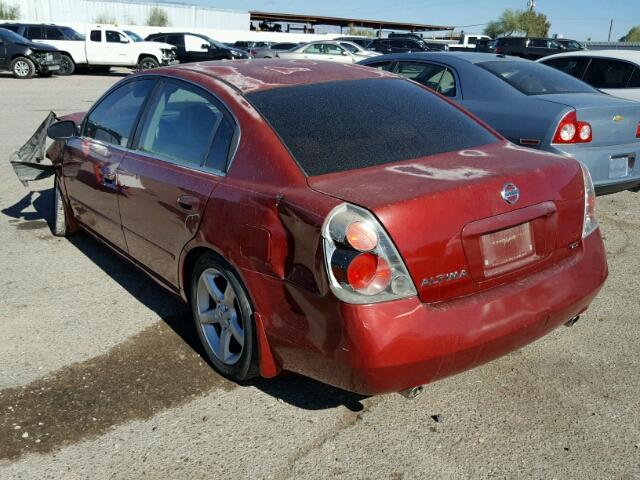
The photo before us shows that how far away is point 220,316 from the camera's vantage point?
10.7ft

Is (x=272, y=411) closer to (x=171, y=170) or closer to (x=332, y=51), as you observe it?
(x=171, y=170)

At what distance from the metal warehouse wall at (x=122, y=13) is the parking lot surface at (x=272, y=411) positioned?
51057mm

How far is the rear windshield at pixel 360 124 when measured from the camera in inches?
117

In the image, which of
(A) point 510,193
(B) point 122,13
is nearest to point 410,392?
(A) point 510,193

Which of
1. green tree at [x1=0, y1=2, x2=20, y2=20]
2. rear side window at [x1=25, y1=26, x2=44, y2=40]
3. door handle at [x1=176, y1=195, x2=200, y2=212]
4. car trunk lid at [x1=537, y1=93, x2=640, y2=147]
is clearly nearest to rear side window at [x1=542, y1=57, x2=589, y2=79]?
car trunk lid at [x1=537, y1=93, x2=640, y2=147]

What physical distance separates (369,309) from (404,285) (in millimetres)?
185

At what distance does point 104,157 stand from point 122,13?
5736 cm

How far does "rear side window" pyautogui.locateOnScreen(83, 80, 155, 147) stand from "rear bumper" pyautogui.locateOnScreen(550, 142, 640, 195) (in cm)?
353

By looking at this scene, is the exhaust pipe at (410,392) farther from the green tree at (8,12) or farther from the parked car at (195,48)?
the green tree at (8,12)

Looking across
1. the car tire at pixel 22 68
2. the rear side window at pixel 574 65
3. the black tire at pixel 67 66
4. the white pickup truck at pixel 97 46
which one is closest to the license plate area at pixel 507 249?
the rear side window at pixel 574 65

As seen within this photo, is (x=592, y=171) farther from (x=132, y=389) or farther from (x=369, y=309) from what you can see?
(x=132, y=389)

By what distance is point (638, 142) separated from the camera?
577 centimetres

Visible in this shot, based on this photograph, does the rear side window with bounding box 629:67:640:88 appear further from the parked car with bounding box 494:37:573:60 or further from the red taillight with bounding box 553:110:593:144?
the parked car with bounding box 494:37:573:60

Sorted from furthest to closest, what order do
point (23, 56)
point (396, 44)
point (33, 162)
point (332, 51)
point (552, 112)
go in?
point (396, 44), point (332, 51), point (23, 56), point (552, 112), point (33, 162)
